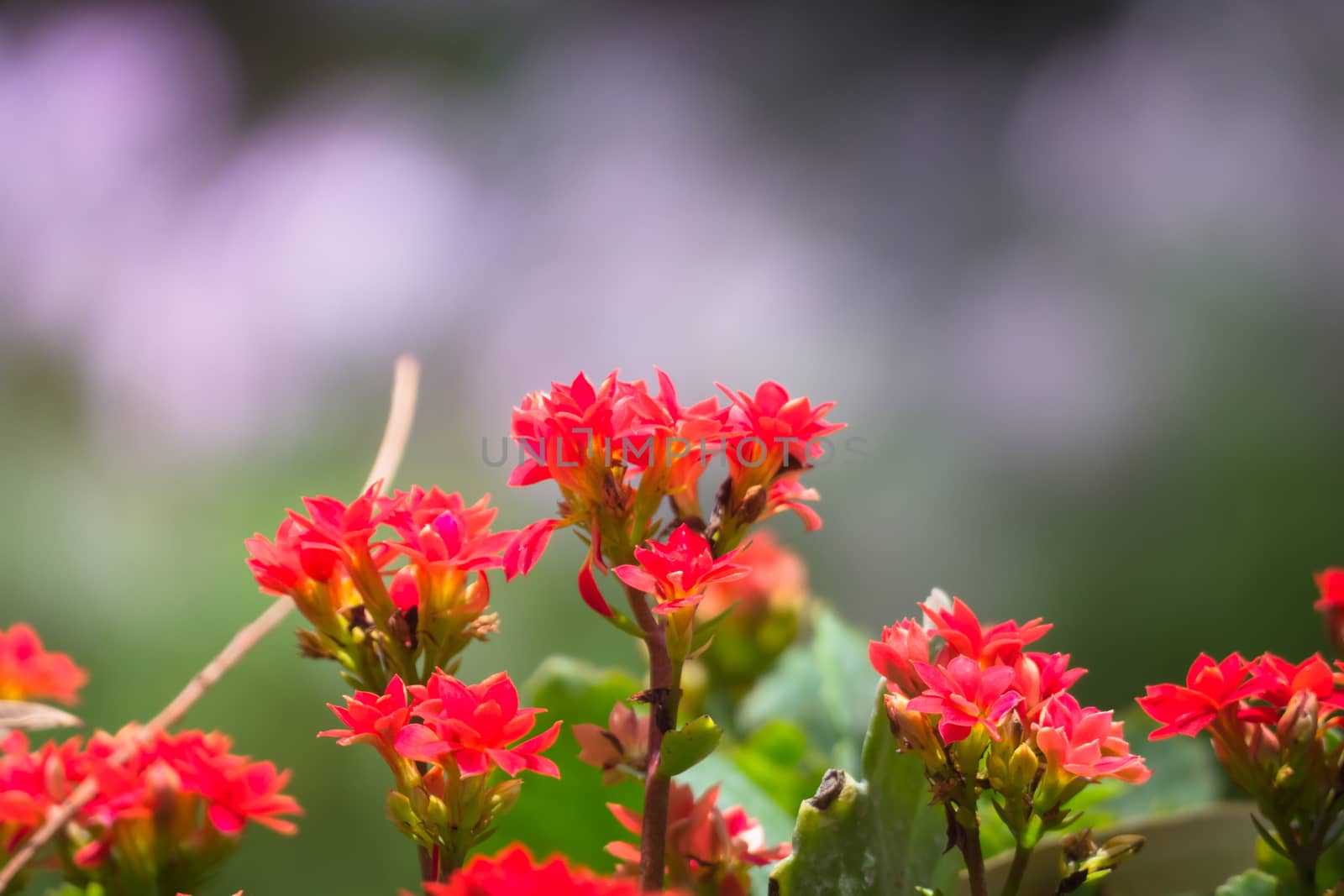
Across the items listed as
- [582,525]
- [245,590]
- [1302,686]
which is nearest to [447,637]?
[582,525]

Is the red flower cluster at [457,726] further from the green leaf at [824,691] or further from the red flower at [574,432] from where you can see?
the green leaf at [824,691]

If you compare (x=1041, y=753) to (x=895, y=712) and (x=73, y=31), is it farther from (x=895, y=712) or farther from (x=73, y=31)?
(x=73, y=31)

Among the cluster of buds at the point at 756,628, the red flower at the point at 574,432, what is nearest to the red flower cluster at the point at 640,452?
the red flower at the point at 574,432

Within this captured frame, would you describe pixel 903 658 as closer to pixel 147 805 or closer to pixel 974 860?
pixel 974 860

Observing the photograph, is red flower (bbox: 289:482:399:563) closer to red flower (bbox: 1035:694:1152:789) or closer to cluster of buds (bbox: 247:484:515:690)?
cluster of buds (bbox: 247:484:515:690)

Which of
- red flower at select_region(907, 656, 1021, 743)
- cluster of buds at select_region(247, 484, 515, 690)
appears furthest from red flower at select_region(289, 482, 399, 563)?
red flower at select_region(907, 656, 1021, 743)

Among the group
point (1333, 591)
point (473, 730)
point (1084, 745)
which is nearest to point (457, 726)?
point (473, 730)
